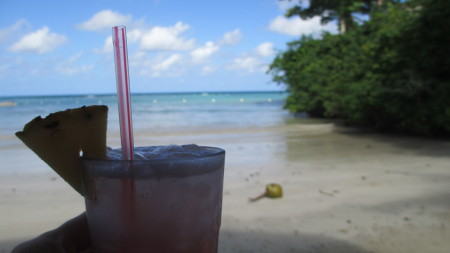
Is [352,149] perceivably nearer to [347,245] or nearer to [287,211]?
[287,211]

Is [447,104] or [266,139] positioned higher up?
[447,104]

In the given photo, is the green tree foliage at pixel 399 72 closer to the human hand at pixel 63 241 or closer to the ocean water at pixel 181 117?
the ocean water at pixel 181 117

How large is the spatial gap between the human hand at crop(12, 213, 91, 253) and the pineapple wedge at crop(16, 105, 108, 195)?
0.49ft

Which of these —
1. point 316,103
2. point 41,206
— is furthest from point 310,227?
point 316,103

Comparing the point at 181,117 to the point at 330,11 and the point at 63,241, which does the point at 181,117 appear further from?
the point at 63,241

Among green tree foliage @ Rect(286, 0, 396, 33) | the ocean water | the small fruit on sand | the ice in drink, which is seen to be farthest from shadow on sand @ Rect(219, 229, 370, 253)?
green tree foliage @ Rect(286, 0, 396, 33)

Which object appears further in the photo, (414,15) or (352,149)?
(414,15)

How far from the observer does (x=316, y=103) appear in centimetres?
1195

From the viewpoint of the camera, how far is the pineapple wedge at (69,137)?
28.7 inches

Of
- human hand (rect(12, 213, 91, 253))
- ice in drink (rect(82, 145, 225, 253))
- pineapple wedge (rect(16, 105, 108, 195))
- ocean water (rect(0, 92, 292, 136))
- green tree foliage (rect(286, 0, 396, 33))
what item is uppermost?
green tree foliage (rect(286, 0, 396, 33))

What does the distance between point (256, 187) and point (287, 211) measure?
795 mm

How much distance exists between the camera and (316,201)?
11.8ft

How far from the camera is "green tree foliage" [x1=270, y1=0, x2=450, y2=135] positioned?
656 cm

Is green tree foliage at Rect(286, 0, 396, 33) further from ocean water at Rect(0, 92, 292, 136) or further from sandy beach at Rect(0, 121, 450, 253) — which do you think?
sandy beach at Rect(0, 121, 450, 253)
